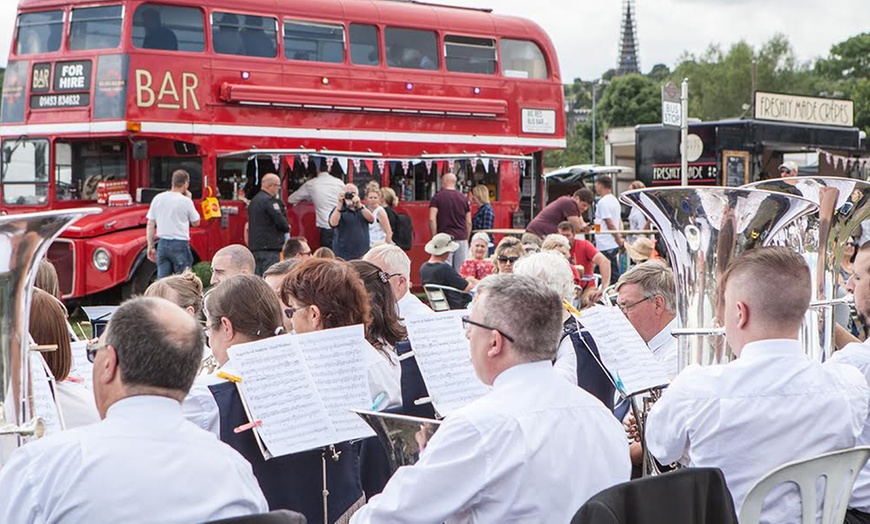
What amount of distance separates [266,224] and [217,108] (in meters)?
1.98

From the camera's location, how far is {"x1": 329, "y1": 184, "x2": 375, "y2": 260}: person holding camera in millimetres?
14445

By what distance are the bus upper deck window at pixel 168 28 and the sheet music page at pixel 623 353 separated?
1080cm

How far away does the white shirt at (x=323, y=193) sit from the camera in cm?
1555

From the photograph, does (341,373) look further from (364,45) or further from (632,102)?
(632,102)

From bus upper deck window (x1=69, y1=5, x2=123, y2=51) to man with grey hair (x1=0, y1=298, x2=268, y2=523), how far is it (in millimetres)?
12121

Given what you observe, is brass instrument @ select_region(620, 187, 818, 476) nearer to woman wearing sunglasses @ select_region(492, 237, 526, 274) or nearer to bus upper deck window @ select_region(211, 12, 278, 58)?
woman wearing sunglasses @ select_region(492, 237, 526, 274)

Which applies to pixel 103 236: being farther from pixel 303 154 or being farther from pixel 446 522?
pixel 446 522

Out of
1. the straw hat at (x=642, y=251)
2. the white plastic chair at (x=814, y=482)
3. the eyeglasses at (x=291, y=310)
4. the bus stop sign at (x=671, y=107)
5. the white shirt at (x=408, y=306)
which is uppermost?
the bus stop sign at (x=671, y=107)

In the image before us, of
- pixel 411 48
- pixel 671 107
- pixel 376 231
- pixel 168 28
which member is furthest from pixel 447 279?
pixel 411 48

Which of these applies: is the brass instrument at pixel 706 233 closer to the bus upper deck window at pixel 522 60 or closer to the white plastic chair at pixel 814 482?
the white plastic chair at pixel 814 482

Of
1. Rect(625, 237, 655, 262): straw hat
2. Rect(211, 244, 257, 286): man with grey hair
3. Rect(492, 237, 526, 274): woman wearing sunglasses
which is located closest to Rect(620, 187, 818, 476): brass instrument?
Rect(211, 244, 257, 286): man with grey hair

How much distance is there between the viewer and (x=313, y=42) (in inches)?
629

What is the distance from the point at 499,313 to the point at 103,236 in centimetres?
1150

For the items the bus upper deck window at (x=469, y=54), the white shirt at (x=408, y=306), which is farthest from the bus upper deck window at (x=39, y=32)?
the white shirt at (x=408, y=306)
